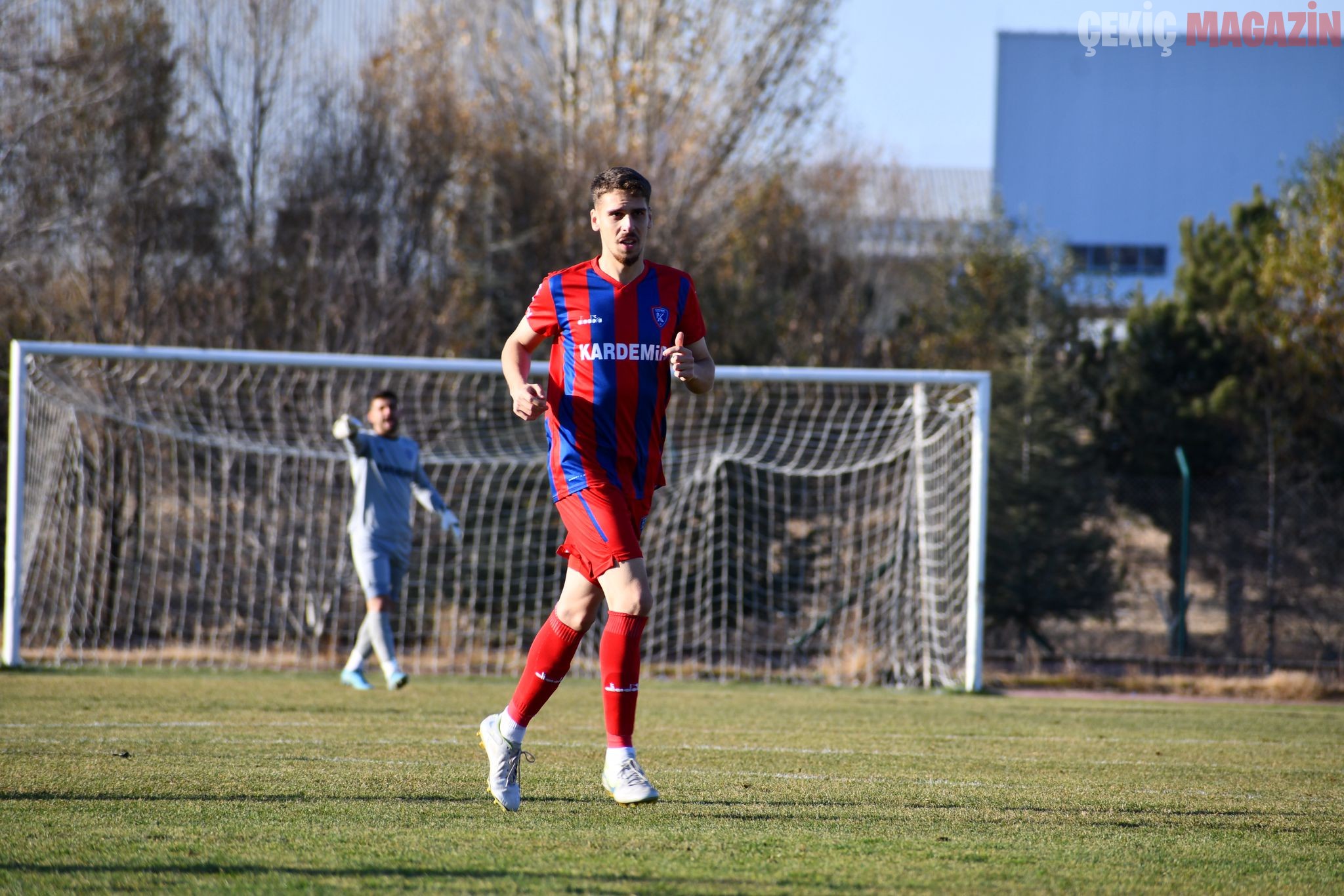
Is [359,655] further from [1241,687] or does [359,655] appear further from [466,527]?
[1241,687]

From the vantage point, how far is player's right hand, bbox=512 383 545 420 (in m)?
3.85

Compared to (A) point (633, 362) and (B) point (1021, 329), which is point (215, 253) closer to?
(B) point (1021, 329)

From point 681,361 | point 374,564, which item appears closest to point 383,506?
point 374,564

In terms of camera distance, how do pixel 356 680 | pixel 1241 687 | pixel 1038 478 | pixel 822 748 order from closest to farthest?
pixel 822 748, pixel 356 680, pixel 1241 687, pixel 1038 478

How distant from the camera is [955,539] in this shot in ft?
36.8

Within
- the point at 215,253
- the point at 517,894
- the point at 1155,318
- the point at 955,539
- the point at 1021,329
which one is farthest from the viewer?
the point at 1021,329

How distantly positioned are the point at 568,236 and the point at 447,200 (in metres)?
1.57

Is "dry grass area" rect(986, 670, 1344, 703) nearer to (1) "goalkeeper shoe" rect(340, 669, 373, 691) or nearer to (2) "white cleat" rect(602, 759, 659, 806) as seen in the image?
(1) "goalkeeper shoe" rect(340, 669, 373, 691)

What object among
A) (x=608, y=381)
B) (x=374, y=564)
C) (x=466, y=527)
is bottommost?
(x=374, y=564)

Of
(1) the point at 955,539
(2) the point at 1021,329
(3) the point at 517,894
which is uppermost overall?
(2) the point at 1021,329

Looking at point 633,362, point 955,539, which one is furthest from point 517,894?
point 955,539

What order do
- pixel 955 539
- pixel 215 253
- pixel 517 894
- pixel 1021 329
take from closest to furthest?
pixel 517 894
pixel 955 539
pixel 215 253
pixel 1021 329

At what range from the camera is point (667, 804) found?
13.6 ft

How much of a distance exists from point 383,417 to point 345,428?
419mm
